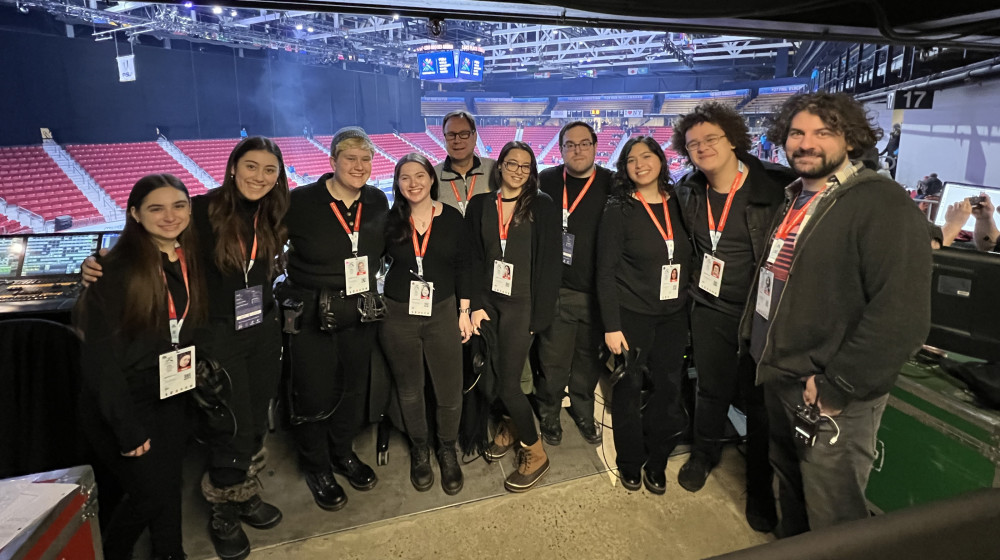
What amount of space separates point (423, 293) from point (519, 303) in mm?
431

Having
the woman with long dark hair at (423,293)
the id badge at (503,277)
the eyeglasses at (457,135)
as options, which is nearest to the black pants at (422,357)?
the woman with long dark hair at (423,293)

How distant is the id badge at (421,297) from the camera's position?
84.0 inches

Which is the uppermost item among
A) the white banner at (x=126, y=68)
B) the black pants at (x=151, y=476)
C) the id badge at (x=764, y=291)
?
the white banner at (x=126, y=68)

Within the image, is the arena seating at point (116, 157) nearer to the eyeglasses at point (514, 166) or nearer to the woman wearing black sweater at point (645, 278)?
the eyeglasses at point (514, 166)

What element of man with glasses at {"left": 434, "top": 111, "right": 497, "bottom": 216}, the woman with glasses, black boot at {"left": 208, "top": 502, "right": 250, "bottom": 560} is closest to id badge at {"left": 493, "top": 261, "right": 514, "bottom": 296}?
the woman with glasses

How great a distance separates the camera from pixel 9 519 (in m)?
0.94

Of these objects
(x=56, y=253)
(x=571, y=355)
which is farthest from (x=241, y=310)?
(x=571, y=355)

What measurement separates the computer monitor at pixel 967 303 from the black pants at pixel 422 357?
1.85 m

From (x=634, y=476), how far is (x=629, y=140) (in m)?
1.54

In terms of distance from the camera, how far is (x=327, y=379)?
214 centimetres

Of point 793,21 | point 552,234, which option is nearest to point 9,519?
point 552,234

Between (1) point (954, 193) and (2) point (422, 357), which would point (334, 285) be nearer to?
(2) point (422, 357)

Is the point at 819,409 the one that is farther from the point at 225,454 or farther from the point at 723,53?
the point at 723,53

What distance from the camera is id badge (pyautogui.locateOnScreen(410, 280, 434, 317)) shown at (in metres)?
2.13
